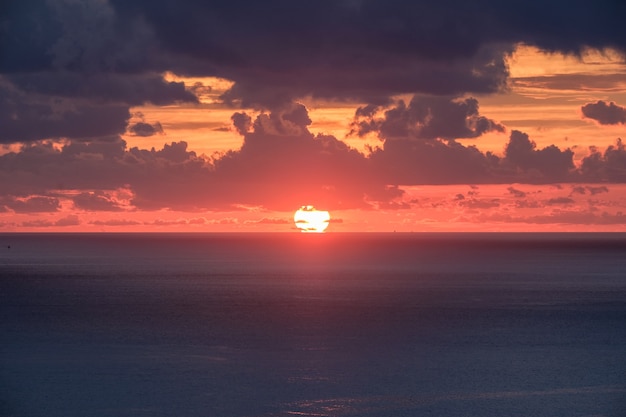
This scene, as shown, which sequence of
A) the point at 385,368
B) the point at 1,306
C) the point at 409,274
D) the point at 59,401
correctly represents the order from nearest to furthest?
the point at 59,401 → the point at 385,368 → the point at 1,306 → the point at 409,274

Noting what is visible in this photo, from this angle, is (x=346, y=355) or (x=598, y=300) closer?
(x=346, y=355)

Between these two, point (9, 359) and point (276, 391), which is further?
point (9, 359)

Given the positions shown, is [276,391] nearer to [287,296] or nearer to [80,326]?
[80,326]

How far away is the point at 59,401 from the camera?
5356 centimetres

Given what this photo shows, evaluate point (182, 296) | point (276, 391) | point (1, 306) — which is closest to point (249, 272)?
point (182, 296)

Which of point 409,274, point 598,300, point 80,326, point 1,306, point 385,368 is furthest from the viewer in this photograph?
point 409,274

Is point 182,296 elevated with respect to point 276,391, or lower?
elevated

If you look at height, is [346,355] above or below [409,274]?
below

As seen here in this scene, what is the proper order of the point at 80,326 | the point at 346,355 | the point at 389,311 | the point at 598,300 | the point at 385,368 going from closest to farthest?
the point at 385,368, the point at 346,355, the point at 80,326, the point at 389,311, the point at 598,300

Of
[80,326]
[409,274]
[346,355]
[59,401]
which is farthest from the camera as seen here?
[409,274]

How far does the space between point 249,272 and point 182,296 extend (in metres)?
64.9

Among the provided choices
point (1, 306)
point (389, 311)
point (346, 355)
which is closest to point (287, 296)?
point (389, 311)

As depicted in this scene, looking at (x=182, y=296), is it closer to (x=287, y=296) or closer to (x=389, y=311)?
(x=287, y=296)

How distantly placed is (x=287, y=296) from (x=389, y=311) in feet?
79.9
